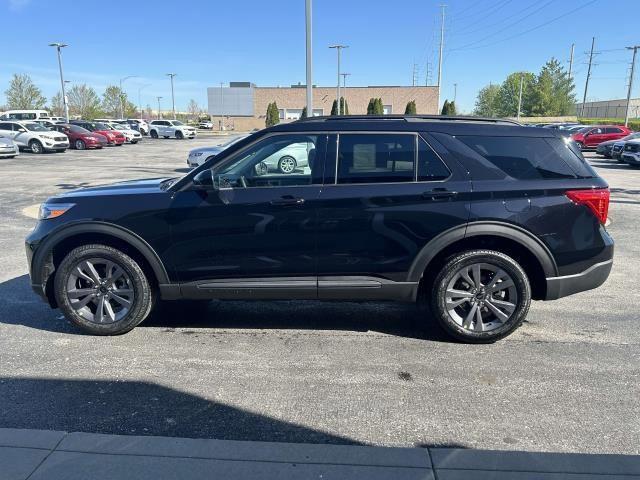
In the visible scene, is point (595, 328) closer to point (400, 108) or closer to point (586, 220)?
point (586, 220)

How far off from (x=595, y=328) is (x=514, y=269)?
117 centimetres

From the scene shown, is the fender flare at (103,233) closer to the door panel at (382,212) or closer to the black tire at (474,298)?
the door panel at (382,212)

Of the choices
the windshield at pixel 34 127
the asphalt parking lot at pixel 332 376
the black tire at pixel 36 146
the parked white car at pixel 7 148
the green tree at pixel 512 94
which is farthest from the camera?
the green tree at pixel 512 94

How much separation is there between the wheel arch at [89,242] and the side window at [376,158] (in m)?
1.69

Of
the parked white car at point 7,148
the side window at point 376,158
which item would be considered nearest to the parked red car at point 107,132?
the parked white car at point 7,148

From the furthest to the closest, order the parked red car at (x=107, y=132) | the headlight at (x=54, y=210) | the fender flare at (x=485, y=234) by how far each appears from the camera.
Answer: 1. the parked red car at (x=107, y=132)
2. the headlight at (x=54, y=210)
3. the fender flare at (x=485, y=234)

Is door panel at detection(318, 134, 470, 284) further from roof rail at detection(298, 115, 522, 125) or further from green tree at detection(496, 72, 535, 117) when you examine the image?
green tree at detection(496, 72, 535, 117)

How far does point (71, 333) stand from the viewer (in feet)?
14.6

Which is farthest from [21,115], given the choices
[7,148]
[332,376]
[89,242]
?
[332,376]

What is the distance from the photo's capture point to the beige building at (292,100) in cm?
6919

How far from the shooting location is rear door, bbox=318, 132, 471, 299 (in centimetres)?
403

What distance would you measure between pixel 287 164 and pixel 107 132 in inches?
1385

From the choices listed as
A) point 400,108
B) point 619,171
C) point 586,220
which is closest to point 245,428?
point 586,220

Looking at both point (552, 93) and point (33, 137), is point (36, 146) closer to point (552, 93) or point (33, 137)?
point (33, 137)
